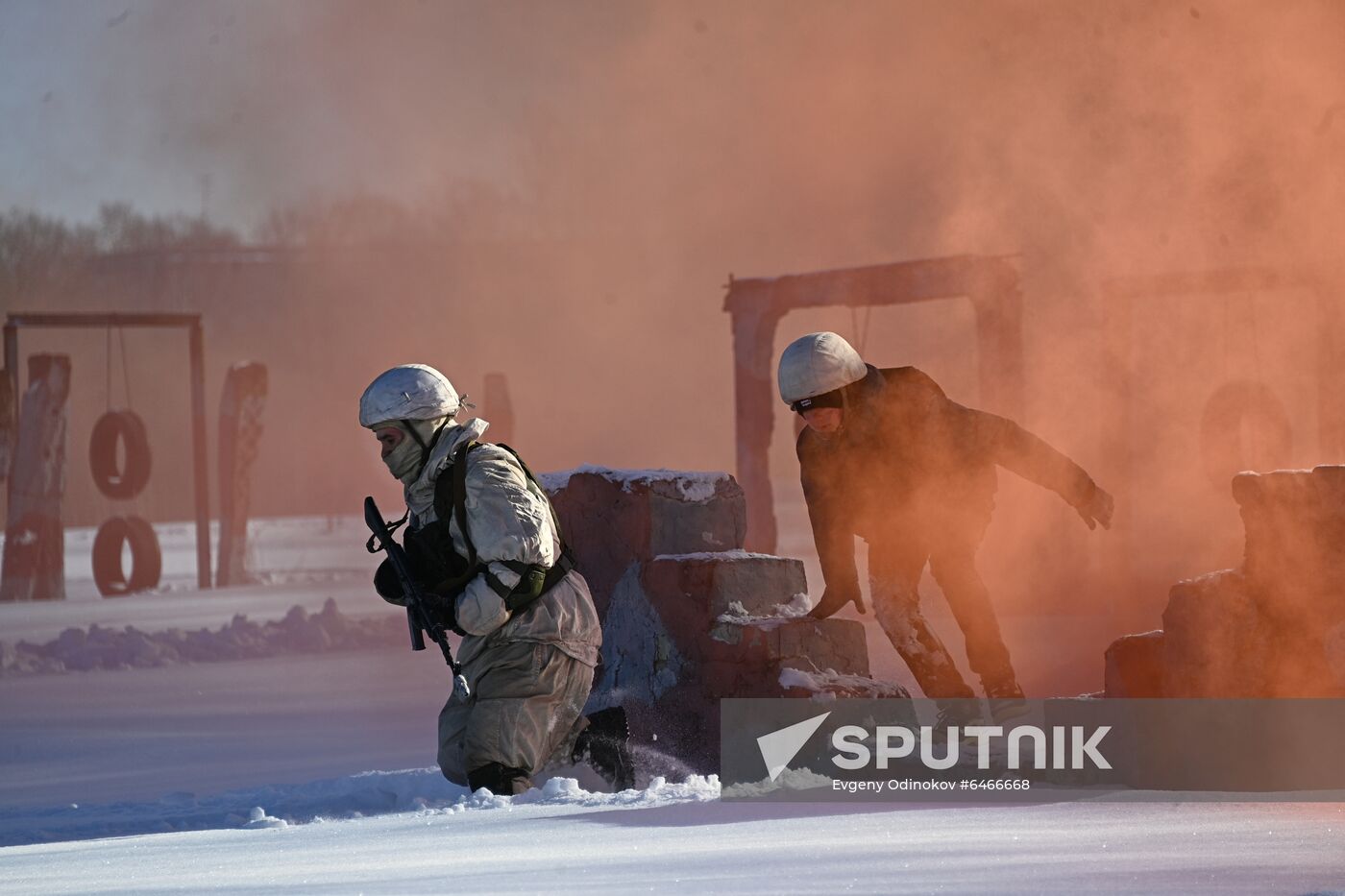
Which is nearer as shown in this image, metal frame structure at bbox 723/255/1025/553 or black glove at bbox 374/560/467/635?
black glove at bbox 374/560/467/635

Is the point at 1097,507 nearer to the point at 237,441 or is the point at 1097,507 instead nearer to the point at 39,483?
the point at 39,483

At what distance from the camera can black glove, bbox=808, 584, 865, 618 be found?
6453mm

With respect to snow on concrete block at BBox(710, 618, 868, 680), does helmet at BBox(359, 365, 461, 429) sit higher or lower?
higher

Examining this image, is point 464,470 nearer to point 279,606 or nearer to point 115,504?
point 279,606

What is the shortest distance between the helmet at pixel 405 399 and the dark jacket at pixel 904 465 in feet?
4.26

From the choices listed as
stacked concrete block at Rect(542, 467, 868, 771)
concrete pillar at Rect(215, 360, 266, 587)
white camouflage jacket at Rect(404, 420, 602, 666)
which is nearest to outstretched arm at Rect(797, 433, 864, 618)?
stacked concrete block at Rect(542, 467, 868, 771)

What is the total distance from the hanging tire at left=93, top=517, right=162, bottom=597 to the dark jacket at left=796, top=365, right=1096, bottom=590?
1280 cm

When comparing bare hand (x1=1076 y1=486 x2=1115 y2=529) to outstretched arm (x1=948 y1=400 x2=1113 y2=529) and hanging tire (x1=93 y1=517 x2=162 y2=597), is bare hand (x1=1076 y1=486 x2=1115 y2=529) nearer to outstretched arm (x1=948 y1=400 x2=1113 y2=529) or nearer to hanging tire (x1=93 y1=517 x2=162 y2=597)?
outstretched arm (x1=948 y1=400 x2=1113 y2=529)

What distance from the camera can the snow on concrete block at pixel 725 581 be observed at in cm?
677

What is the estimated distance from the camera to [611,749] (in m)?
6.45

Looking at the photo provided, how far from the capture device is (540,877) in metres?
4.02

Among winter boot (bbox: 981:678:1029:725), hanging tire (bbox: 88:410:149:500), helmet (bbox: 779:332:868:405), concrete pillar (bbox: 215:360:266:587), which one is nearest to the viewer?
helmet (bbox: 779:332:868:405)

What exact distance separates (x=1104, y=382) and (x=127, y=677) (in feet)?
26.5

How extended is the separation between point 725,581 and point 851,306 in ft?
25.5
